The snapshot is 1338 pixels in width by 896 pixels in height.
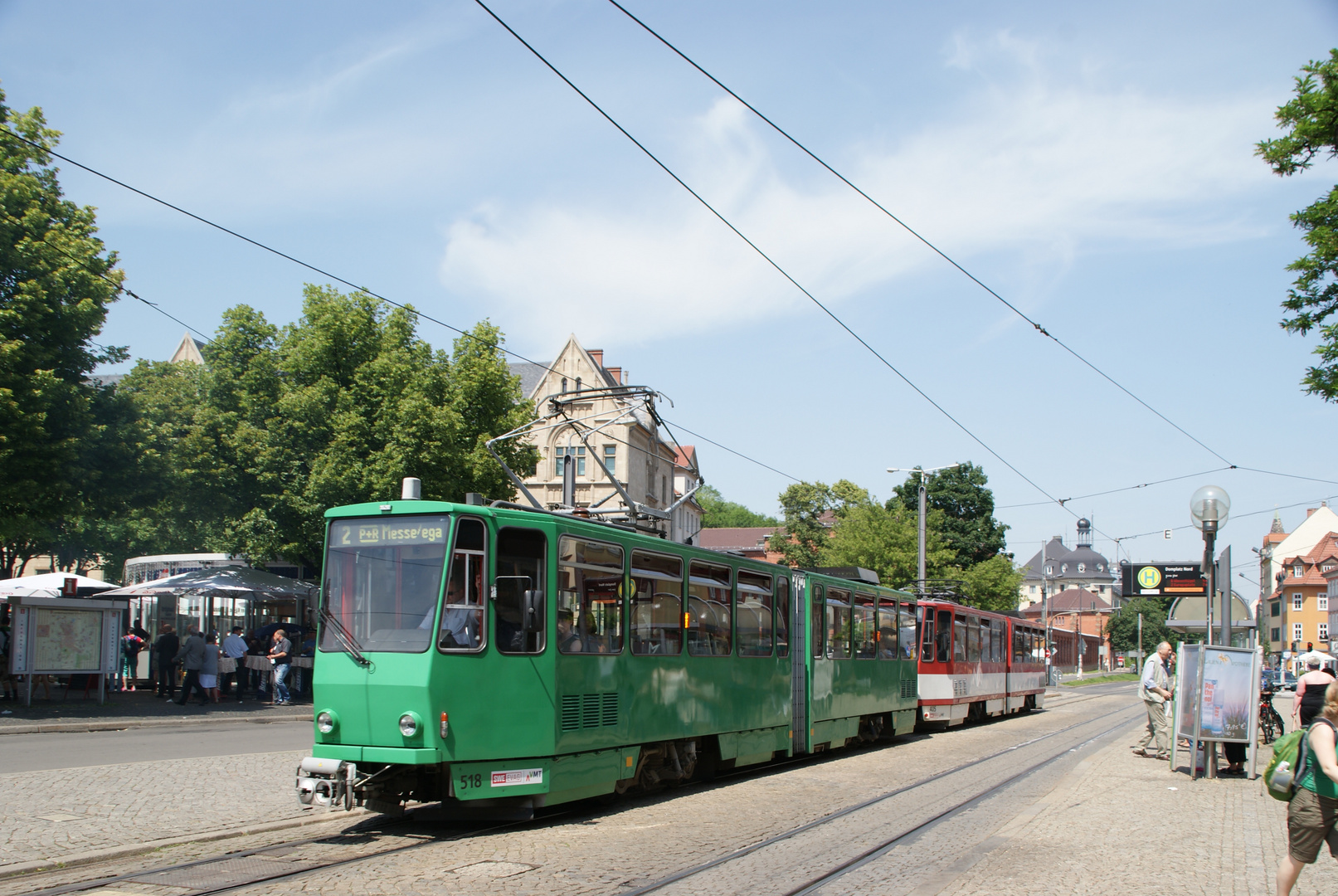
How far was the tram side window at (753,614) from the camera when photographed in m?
14.0

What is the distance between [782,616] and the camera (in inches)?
605

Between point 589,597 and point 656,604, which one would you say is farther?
point 656,604

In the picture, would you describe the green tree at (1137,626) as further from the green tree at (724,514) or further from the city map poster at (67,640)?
the city map poster at (67,640)

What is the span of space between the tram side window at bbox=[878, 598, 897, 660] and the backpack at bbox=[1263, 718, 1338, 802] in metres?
13.5

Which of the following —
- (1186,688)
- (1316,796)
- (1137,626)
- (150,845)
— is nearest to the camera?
(1316,796)

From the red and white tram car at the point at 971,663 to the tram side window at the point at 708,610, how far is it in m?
10.7

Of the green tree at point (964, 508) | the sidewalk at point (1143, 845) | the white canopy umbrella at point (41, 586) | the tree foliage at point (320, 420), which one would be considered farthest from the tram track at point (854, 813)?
the green tree at point (964, 508)

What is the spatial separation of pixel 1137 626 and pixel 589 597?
351 ft

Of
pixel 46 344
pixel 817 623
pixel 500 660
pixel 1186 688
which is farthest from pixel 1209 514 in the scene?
pixel 46 344

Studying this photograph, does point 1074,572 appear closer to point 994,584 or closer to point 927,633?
point 994,584

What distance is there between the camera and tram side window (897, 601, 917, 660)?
21703 millimetres

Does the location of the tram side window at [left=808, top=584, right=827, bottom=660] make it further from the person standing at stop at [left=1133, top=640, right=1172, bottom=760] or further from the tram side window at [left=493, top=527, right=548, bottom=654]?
the tram side window at [left=493, top=527, right=548, bottom=654]

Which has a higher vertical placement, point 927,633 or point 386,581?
point 386,581

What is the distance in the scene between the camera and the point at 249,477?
31.5m
